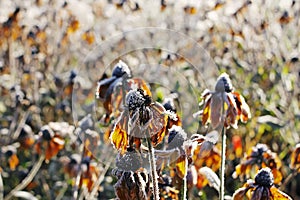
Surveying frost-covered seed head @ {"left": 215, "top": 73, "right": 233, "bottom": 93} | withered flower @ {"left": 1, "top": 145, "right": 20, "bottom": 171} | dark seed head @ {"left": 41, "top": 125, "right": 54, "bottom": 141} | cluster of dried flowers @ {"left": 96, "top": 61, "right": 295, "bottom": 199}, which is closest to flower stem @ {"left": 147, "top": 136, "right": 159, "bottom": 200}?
cluster of dried flowers @ {"left": 96, "top": 61, "right": 295, "bottom": 199}

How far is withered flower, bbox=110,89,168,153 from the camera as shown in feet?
4.77

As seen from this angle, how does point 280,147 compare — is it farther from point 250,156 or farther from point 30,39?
point 30,39

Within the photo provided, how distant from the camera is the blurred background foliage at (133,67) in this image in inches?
144

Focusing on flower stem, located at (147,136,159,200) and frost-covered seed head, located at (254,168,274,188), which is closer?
flower stem, located at (147,136,159,200)

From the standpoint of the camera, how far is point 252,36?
16.3ft

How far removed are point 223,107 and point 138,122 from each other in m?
0.51

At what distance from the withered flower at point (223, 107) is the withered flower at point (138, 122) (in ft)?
1.23

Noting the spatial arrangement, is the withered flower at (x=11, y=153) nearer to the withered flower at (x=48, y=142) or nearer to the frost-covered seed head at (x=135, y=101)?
the withered flower at (x=48, y=142)

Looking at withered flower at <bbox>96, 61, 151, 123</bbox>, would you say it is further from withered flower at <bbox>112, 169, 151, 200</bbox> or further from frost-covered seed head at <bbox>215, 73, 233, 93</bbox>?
withered flower at <bbox>112, 169, 151, 200</bbox>

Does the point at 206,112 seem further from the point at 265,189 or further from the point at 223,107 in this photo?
the point at 265,189

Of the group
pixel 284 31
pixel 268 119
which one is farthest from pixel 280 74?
pixel 268 119

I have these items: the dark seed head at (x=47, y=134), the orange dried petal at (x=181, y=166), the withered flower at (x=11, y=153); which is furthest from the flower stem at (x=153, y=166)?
the withered flower at (x=11, y=153)

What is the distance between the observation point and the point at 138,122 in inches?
57.3

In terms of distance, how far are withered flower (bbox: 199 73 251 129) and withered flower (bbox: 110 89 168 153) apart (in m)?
0.38
